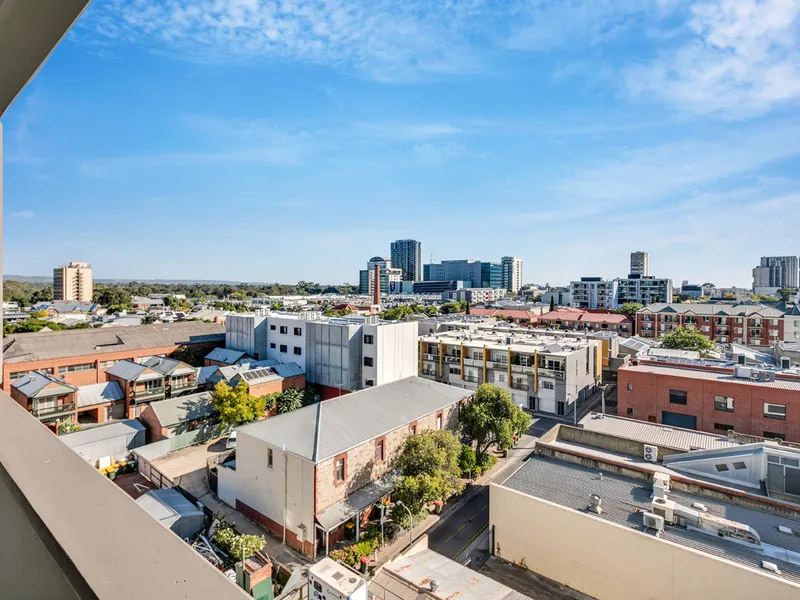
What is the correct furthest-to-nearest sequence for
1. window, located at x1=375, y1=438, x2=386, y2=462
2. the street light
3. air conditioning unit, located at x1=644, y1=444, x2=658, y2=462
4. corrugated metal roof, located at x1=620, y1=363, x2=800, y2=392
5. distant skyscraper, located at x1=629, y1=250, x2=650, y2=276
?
distant skyscraper, located at x1=629, y1=250, x2=650, y2=276 < corrugated metal roof, located at x1=620, y1=363, x2=800, y2=392 < window, located at x1=375, y1=438, x2=386, y2=462 < air conditioning unit, located at x1=644, y1=444, x2=658, y2=462 < the street light

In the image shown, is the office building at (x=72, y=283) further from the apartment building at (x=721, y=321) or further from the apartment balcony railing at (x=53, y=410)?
the apartment building at (x=721, y=321)

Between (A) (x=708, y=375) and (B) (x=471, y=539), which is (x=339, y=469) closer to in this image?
(B) (x=471, y=539)

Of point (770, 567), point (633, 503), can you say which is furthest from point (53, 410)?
point (770, 567)

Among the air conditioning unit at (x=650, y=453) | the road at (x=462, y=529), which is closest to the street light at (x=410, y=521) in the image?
the road at (x=462, y=529)

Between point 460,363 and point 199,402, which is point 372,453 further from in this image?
point 460,363

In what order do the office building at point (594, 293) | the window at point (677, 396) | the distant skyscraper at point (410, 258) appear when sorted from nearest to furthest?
1. the window at point (677, 396)
2. the office building at point (594, 293)
3. the distant skyscraper at point (410, 258)

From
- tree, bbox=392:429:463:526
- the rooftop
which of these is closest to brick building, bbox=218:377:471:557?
tree, bbox=392:429:463:526

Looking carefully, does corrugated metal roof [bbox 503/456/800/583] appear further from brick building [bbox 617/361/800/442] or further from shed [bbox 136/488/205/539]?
brick building [bbox 617/361/800/442]
